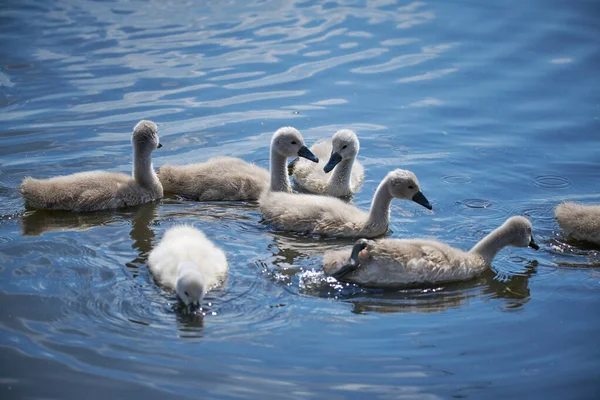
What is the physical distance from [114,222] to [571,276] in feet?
14.0

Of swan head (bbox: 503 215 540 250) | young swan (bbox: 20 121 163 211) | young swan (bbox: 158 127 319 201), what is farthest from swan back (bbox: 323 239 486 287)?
young swan (bbox: 20 121 163 211)

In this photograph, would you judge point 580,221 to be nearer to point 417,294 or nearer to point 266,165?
point 417,294

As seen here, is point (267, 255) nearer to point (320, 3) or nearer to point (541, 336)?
point (541, 336)

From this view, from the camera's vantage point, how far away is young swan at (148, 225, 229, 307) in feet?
22.1

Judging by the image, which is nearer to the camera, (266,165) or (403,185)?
(403,185)

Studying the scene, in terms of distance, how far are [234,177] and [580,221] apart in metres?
3.46

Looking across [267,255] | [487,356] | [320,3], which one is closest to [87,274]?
[267,255]

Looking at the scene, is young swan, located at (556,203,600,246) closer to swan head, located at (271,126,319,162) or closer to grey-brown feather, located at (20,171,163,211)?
swan head, located at (271,126,319,162)

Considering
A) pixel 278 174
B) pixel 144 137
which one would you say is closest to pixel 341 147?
pixel 278 174

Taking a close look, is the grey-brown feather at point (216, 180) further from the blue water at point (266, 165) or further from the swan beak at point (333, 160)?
the swan beak at point (333, 160)

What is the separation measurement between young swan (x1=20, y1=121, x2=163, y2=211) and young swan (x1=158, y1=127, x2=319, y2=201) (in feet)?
0.81

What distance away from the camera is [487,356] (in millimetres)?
6461

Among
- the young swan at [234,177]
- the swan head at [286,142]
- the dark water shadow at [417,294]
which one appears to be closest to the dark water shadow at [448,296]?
the dark water shadow at [417,294]

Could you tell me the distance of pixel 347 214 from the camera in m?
8.56
